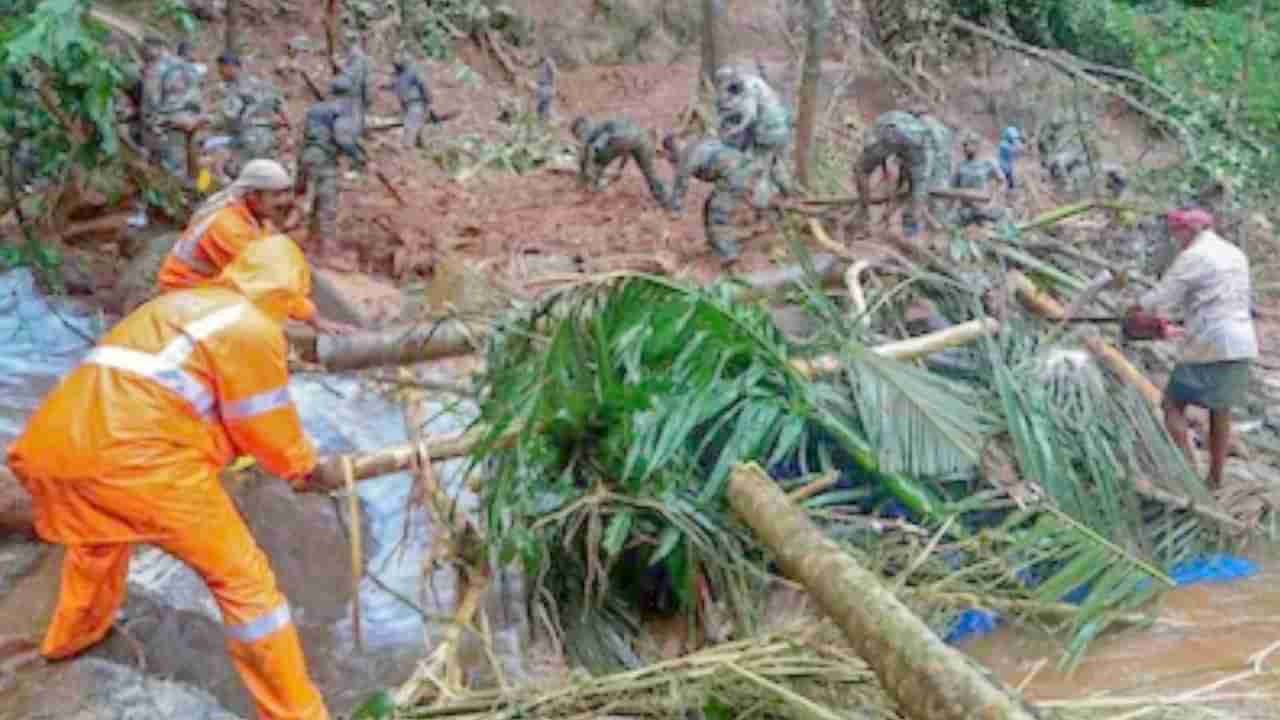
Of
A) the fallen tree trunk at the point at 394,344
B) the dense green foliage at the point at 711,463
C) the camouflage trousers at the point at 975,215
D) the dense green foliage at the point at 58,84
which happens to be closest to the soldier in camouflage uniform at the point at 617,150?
the camouflage trousers at the point at 975,215

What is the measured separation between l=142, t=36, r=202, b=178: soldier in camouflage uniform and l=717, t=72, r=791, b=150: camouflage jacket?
3.82m

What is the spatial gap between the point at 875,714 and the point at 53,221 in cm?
703

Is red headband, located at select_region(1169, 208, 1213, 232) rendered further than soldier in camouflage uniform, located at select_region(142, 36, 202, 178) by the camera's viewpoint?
No

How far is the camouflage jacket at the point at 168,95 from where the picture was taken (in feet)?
34.4

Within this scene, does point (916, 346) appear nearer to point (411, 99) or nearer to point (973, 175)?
point (973, 175)

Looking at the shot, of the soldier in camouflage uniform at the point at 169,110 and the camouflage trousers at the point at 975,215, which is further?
the soldier in camouflage uniform at the point at 169,110

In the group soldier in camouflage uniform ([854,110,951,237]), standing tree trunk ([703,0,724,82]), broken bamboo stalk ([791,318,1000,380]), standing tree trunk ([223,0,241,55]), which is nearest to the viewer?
broken bamboo stalk ([791,318,1000,380])

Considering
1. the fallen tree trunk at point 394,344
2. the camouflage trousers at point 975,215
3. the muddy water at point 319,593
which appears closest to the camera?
the muddy water at point 319,593

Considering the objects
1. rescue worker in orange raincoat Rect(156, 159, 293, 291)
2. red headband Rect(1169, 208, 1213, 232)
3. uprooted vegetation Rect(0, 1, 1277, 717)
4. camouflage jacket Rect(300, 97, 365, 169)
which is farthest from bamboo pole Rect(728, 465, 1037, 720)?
camouflage jacket Rect(300, 97, 365, 169)

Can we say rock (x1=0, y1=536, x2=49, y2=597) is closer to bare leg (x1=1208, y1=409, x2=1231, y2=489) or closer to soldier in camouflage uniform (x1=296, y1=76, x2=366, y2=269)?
soldier in camouflage uniform (x1=296, y1=76, x2=366, y2=269)

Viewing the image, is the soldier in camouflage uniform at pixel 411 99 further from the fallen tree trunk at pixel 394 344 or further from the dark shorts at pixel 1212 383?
the dark shorts at pixel 1212 383

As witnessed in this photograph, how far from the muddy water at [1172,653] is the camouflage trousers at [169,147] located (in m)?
7.16

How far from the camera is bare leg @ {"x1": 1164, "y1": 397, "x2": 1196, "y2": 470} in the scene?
6.75 m

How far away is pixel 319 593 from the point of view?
214 inches
